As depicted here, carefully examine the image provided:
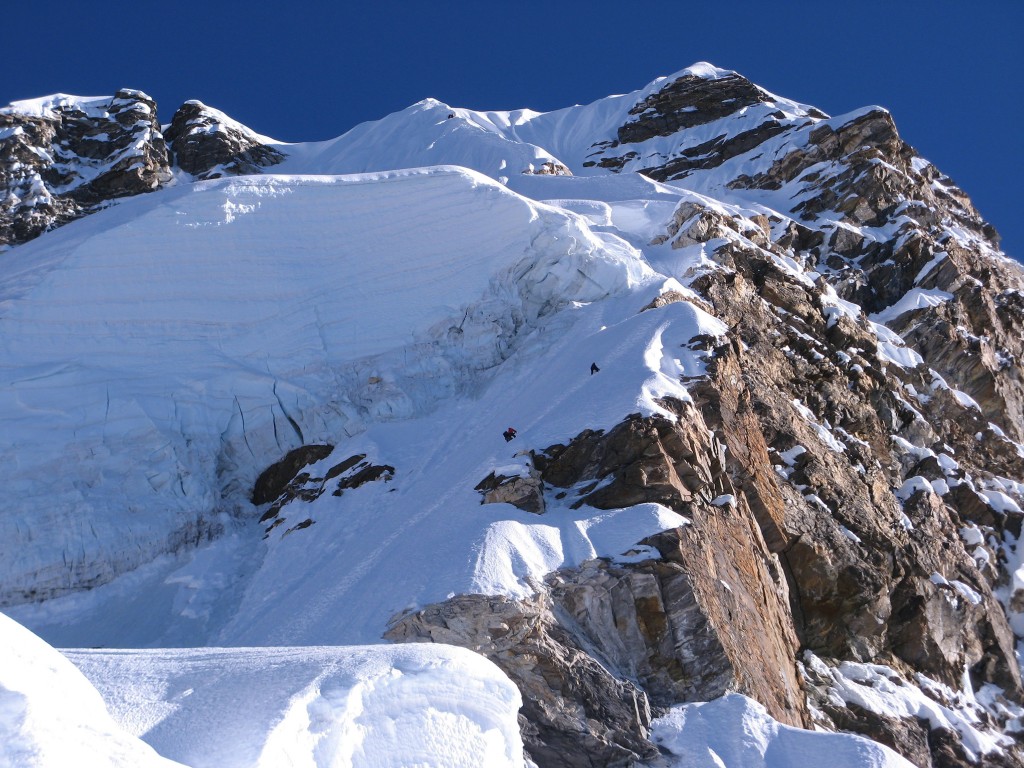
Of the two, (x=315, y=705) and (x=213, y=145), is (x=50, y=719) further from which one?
(x=213, y=145)

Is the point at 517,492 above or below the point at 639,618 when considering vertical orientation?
above

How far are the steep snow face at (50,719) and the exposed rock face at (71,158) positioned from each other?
53413 millimetres

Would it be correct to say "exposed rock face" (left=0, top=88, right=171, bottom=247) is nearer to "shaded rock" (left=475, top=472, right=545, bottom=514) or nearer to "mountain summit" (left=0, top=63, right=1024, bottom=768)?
"mountain summit" (left=0, top=63, right=1024, bottom=768)

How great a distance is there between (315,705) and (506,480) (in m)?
10.4

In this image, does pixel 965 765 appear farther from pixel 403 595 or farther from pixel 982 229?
pixel 982 229

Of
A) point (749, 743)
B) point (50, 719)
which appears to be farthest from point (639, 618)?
point (50, 719)

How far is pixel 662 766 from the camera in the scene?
16219 mm

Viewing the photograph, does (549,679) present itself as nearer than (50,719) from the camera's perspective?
No

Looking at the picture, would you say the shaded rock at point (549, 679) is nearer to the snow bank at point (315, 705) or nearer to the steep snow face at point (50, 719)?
the snow bank at point (315, 705)

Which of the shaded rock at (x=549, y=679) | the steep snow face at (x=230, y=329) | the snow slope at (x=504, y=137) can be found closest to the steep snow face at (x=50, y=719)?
the shaded rock at (x=549, y=679)

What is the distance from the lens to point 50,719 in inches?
337

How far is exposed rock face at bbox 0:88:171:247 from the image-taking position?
59625 millimetres

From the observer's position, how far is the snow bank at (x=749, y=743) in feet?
53.6

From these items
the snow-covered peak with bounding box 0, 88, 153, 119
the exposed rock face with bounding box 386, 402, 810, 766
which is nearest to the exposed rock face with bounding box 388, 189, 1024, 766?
the exposed rock face with bounding box 386, 402, 810, 766
